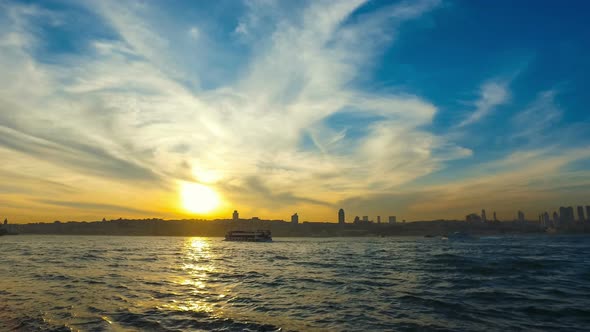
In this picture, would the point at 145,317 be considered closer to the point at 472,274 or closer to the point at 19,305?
the point at 19,305

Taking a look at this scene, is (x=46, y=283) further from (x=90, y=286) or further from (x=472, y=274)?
(x=472, y=274)

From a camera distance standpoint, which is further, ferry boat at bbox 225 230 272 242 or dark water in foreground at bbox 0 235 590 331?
ferry boat at bbox 225 230 272 242

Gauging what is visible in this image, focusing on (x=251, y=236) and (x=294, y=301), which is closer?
(x=294, y=301)

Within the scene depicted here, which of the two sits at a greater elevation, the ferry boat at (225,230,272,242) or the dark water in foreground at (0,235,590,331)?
the dark water in foreground at (0,235,590,331)

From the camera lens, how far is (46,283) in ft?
106

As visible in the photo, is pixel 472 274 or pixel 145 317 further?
pixel 472 274

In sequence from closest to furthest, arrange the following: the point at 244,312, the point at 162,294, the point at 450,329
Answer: the point at 450,329, the point at 244,312, the point at 162,294

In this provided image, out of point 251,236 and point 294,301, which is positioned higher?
point 294,301

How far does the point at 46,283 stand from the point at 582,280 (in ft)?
167

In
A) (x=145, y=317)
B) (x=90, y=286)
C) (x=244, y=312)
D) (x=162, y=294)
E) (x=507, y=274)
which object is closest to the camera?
(x=145, y=317)

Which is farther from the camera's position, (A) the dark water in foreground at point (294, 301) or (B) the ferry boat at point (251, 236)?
(B) the ferry boat at point (251, 236)

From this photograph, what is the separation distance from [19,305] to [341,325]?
806 inches

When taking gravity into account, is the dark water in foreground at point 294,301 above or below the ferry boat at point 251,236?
above

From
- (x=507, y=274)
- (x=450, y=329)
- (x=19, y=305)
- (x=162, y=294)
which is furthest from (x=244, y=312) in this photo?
(x=507, y=274)
